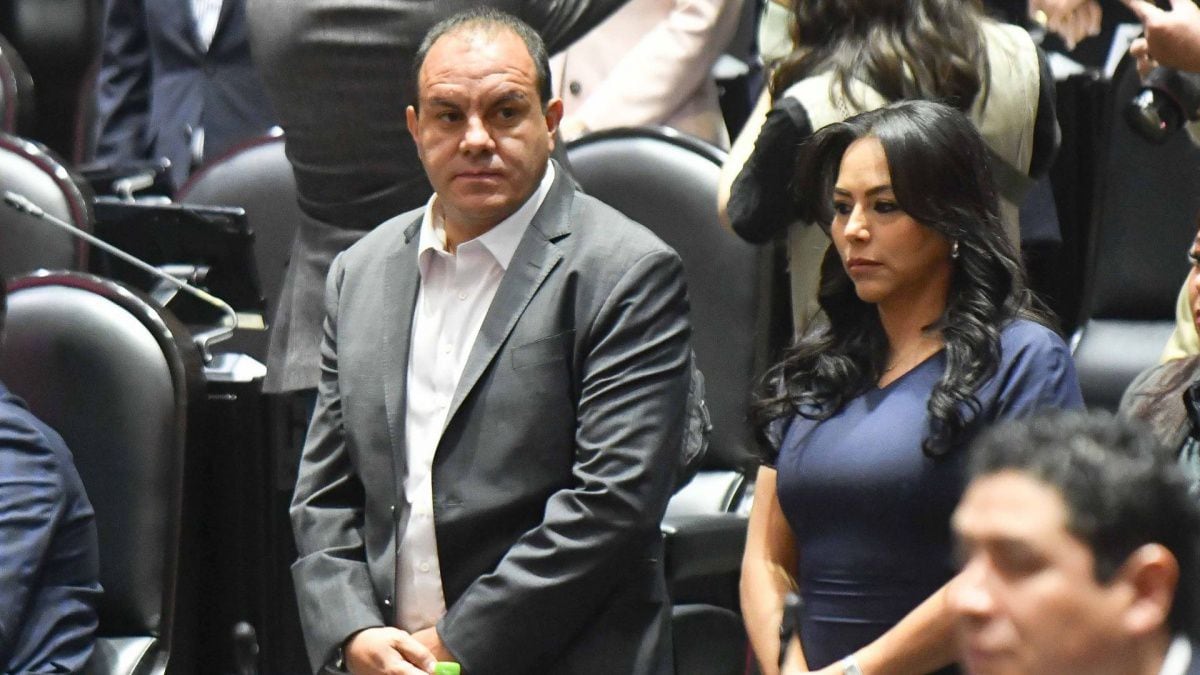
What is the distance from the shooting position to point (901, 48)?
121 inches

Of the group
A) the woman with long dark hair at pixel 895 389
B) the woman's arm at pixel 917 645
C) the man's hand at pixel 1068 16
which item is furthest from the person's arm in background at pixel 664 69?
the woman's arm at pixel 917 645

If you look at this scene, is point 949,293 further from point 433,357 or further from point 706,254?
point 706,254

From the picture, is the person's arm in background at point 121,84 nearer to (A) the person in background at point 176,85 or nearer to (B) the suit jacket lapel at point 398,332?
(A) the person in background at point 176,85

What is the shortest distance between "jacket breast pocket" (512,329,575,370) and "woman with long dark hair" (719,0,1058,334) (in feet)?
1.60

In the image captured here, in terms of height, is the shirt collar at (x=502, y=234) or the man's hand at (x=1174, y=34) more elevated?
the man's hand at (x=1174, y=34)

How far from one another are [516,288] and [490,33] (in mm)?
363

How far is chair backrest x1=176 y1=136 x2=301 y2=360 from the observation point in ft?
14.7

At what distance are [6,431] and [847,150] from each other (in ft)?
4.11

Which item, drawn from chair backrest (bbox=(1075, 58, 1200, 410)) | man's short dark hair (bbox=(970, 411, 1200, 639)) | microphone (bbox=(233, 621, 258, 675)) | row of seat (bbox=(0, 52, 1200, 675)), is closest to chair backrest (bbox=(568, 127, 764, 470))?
row of seat (bbox=(0, 52, 1200, 675))

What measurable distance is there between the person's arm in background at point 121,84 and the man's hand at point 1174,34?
3489mm

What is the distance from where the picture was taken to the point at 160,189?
4922 mm

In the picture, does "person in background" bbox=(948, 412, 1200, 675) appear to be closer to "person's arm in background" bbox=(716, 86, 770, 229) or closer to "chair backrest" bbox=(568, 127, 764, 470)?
"person's arm in background" bbox=(716, 86, 770, 229)

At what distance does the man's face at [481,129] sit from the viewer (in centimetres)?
279

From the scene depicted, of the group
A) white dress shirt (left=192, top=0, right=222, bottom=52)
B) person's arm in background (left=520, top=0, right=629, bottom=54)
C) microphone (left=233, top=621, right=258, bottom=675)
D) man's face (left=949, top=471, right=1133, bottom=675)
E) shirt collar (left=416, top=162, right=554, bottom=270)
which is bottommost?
microphone (left=233, top=621, right=258, bottom=675)
